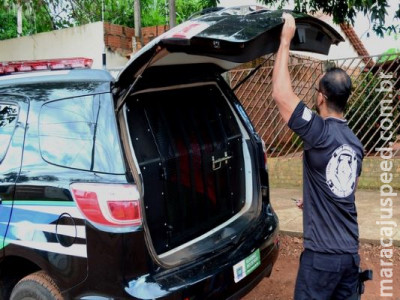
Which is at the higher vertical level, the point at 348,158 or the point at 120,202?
the point at 348,158

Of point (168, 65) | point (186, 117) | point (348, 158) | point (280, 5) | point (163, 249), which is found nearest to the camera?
point (348, 158)

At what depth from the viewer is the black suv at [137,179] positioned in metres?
2.31

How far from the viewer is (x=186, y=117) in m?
3.13

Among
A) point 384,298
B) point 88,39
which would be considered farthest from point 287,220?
point 88,39

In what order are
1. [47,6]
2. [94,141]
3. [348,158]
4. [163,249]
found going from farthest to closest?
[47,6]
[163,249]
[94,141]
[348,158]

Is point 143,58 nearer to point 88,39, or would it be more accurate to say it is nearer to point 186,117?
point 186,117

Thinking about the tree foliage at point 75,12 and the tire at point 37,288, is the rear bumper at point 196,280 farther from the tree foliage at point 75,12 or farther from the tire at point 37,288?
the tree foliage at point 75,12

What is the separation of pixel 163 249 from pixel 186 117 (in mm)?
948

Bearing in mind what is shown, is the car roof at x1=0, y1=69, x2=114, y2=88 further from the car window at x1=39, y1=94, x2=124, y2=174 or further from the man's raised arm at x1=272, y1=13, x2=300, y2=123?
the man's raised arm at x1=272, y1=13, x2=300, y2=123

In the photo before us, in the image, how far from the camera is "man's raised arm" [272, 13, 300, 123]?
7.25ft

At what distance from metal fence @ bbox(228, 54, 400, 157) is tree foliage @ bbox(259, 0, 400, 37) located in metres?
1.42

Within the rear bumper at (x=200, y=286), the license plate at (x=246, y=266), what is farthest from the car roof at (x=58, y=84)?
the license plate at (x=246, y=266)

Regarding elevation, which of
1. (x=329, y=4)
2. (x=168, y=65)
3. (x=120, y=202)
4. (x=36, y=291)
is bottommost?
(x=36, y=291)

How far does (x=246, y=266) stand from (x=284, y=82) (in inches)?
47.8
